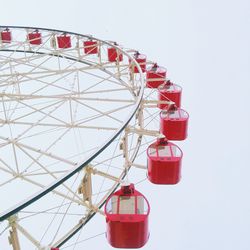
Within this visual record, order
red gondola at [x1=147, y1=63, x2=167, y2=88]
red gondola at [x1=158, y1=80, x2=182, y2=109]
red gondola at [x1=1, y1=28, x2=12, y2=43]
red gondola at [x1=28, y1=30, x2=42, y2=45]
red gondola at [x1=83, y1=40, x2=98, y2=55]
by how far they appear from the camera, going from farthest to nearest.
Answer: red gondola at [x1=1, y1=28, x2=12, y2=43] < red gondola at [x1=28, y1=30, x2=42, y2=45] < red gondola at [x1=83, y1=40, x2=98, y2=55] < red gondola at [x1=147, y1=63, x2=167, y2=88] < red gondola at [x1=158, y1=80, x2=182, y2=109]

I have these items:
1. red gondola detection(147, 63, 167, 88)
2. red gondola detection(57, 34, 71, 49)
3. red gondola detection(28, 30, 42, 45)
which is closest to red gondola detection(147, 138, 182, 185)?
red gondola detection(147, 63, 167, 88)

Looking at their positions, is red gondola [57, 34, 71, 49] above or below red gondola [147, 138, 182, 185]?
above

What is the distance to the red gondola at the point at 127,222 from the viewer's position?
22.3 feet

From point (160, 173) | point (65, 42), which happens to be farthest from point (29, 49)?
point (160, 173)

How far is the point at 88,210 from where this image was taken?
7.90 metres

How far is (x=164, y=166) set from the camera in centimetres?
847

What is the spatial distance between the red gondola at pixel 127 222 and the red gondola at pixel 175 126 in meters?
3.65

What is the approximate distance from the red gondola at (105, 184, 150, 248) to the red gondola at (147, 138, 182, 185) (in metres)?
1.39

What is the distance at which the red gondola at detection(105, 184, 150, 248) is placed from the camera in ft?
22.3

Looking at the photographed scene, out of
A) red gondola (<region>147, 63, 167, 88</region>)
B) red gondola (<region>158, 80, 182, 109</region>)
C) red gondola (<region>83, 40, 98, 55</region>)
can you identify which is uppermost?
red gondola (<region>83, 40, 98, 55</region>)

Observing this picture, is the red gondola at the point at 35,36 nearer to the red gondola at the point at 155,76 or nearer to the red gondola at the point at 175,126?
the red gondola at the point at 155,76

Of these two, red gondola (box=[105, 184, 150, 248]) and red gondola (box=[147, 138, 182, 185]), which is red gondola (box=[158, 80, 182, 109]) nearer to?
red gondola (box=[147, 138, 182, 185])

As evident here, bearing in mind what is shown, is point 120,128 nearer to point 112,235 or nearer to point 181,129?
point 112,235

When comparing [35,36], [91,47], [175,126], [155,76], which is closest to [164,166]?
[175,126]
